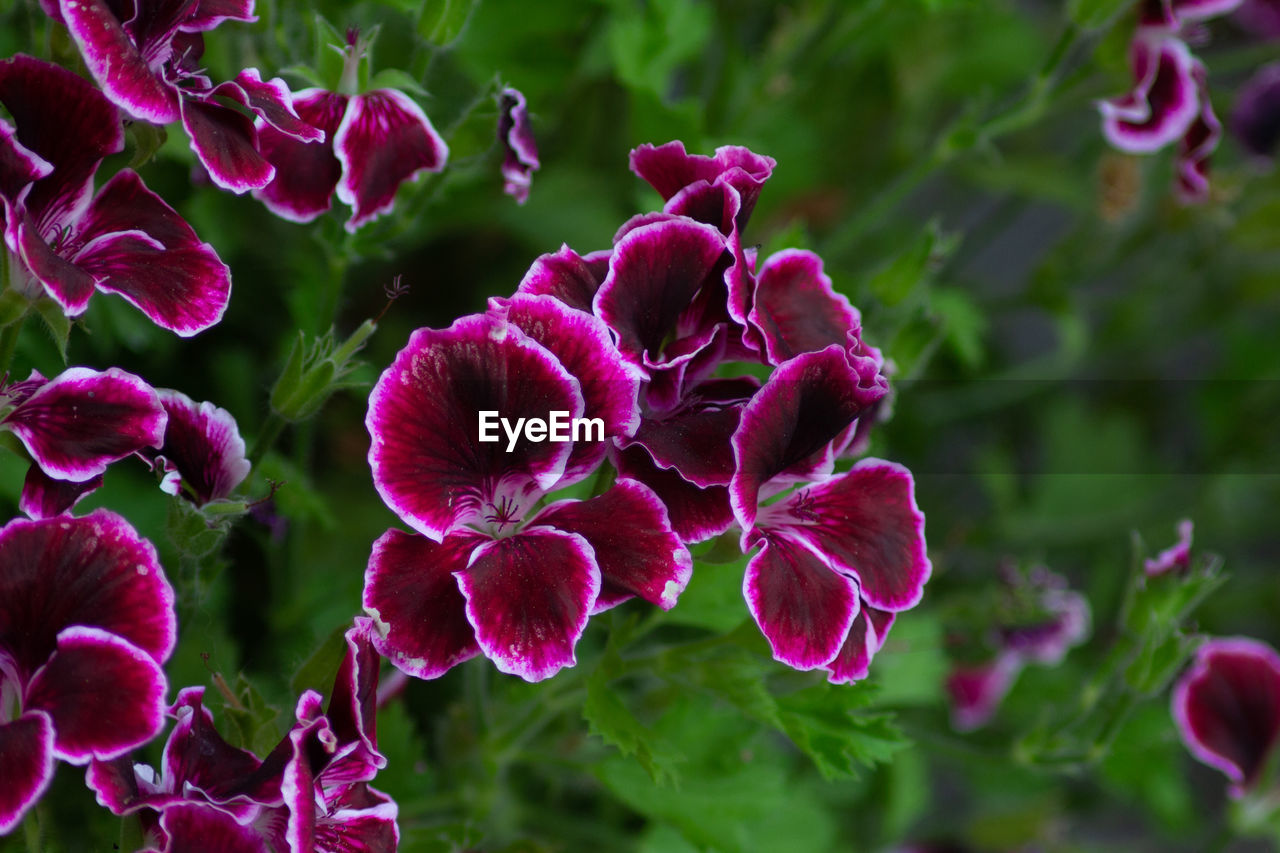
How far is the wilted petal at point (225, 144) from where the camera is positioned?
1.72ft

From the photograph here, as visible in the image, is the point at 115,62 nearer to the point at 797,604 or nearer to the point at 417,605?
the point at 417,605

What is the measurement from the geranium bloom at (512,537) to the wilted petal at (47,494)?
14 cm

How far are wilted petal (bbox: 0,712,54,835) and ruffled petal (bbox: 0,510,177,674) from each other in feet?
0.13

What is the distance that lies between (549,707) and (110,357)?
313 mm

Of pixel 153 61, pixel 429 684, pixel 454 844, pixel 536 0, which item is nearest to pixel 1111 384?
pixel 536 0

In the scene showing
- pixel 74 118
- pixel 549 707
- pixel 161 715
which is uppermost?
pixel 74 118

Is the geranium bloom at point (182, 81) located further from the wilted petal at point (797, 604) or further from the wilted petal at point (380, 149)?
the wilted petal at point (797, 604)

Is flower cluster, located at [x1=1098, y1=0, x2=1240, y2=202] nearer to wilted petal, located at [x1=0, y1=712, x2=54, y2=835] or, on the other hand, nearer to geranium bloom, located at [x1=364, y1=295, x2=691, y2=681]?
geranium bloom, located at [x1=364, y1=295, x2=691, y2=681]

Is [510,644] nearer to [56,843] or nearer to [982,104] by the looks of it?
[56,843]

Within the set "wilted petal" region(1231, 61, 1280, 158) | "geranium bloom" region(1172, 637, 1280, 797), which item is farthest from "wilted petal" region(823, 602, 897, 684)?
"wilted petal" region(1231, 61, 1280, 158)

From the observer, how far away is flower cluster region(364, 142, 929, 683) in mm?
483

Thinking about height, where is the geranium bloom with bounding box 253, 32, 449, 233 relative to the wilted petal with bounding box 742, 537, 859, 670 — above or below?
above

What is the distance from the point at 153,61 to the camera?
0.54 metres

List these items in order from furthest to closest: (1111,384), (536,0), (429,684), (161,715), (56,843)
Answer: (1111,384)
(536,0)
(429,684)
(56,843)
(161,715)
